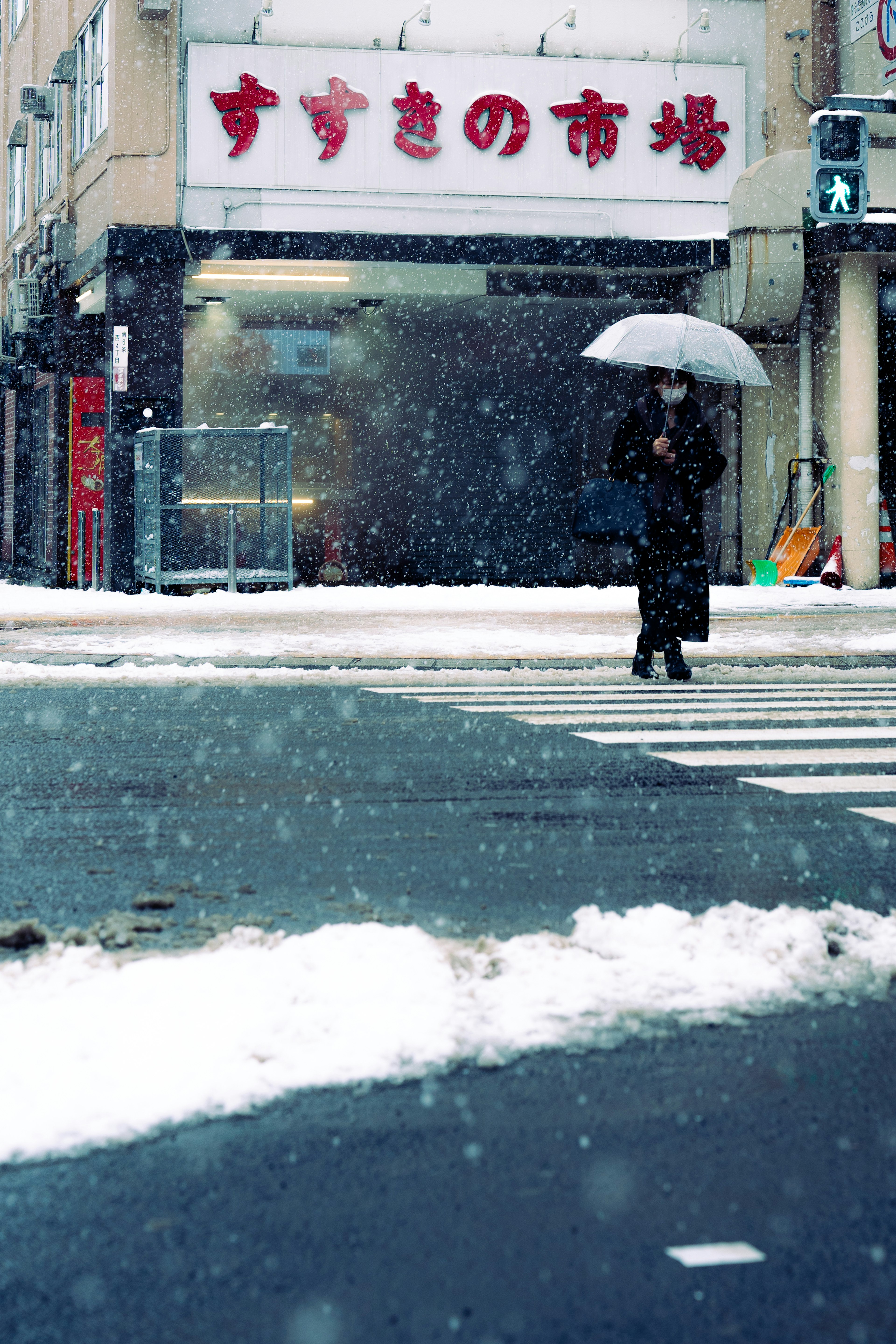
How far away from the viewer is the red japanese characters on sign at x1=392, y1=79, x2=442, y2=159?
851 inches

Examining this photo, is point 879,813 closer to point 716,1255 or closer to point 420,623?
point 716,1255

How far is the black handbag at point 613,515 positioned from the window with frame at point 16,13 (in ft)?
80.2

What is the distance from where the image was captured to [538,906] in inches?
182

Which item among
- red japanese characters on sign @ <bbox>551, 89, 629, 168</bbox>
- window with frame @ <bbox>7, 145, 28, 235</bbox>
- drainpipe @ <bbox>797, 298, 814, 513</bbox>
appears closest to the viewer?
red japanese characters on sign @ <bbox>551, 89, 629, 168</bbox>

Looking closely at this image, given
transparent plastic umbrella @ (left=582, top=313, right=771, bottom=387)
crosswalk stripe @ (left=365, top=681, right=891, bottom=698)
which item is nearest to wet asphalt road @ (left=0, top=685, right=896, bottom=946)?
crosswalk stripe @ (left=365, top=681, right=891, bottom=698)

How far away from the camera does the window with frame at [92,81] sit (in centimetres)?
2278

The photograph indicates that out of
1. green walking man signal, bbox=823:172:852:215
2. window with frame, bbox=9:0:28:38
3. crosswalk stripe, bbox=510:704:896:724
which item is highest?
window with frame, bbox=9:0:28:38

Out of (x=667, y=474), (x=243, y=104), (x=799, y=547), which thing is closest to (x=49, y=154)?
(x=243, y=104)

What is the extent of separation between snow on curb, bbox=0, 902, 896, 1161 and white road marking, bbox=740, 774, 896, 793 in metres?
2.24

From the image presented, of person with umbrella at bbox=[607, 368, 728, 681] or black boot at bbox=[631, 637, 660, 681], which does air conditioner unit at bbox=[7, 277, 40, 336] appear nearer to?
black boot at bbox=[631, 637, 660, 681]

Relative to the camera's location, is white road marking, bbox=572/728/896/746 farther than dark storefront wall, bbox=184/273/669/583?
No

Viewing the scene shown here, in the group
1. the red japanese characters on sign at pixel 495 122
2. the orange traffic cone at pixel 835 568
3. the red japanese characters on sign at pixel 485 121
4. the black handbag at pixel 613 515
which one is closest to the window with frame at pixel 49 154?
the red japanese characters on sign at pixel 485 121

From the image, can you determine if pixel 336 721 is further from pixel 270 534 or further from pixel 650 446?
pixel 270 534

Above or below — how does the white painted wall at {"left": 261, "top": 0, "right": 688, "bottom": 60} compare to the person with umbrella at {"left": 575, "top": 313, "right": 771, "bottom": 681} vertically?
above
